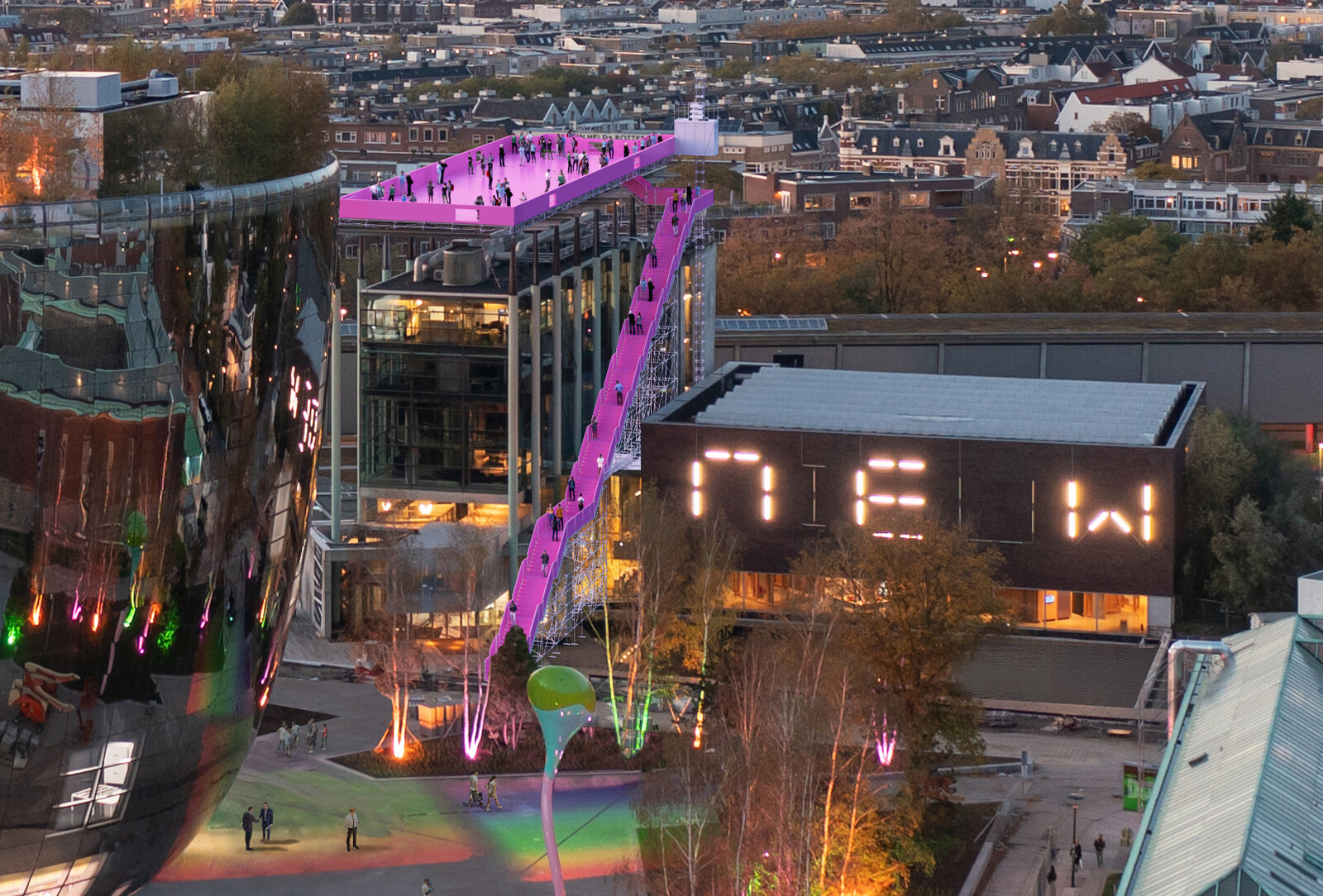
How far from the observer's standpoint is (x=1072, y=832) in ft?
173

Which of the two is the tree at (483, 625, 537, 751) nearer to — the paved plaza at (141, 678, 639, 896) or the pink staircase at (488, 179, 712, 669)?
the paved plaza at (141, 678, 639, 896)

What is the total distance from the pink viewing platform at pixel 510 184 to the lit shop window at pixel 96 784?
2959 cm

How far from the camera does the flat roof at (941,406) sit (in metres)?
67.1

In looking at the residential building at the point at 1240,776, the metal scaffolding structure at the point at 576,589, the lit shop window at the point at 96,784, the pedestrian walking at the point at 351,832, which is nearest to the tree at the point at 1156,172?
the metal scaffolding structure at the point at 576,589

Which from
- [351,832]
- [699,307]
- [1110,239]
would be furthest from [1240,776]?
[1110,239]

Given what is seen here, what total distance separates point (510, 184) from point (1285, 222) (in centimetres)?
6308

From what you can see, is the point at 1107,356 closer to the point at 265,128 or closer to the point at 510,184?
the point at 510,184

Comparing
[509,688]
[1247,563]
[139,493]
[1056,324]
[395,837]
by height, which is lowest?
[395,837]

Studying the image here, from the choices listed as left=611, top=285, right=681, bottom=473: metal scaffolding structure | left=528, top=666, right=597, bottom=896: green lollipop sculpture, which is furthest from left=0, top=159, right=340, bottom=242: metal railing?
left=611, top=285, right=681, bottom=473: metal scaffolding structure

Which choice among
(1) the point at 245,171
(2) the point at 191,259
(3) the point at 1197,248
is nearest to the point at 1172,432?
(1) the point at 245,171

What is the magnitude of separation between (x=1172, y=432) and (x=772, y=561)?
37.8 feet

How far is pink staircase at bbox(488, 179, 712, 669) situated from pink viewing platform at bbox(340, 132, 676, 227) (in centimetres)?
211

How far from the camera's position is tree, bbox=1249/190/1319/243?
127500 mm

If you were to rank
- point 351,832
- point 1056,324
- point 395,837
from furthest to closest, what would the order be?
point 1056,324 → point 395,837 → point 351,832
